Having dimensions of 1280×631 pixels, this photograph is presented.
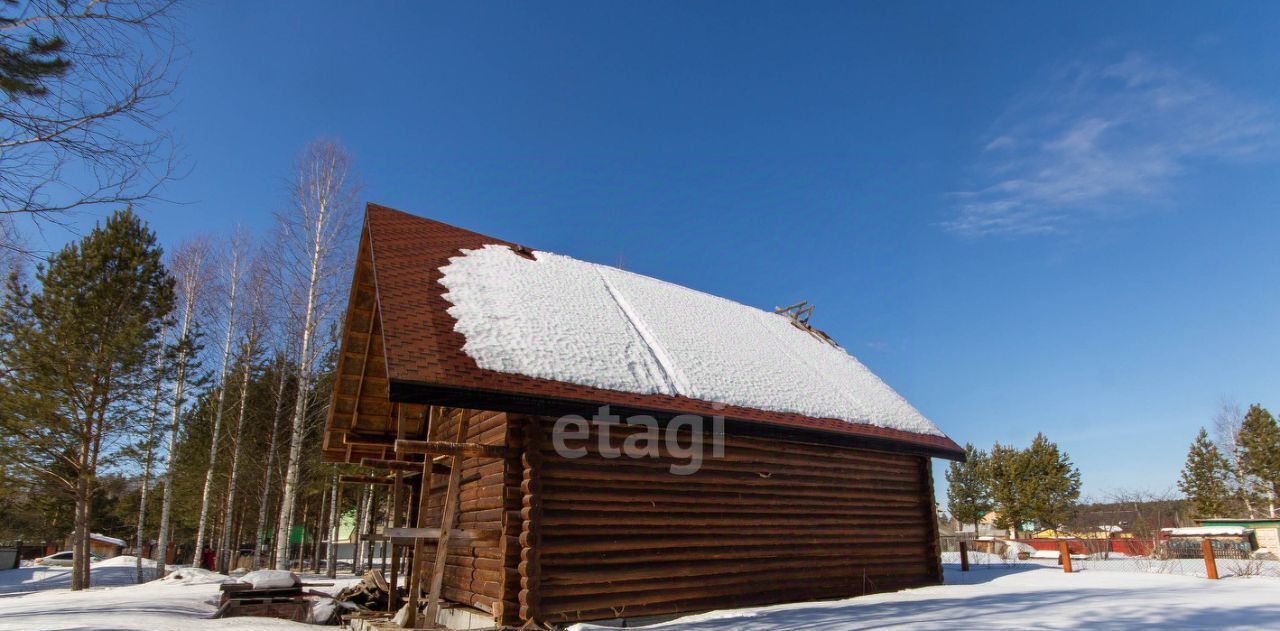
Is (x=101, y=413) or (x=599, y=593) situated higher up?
(x=101, y=413)

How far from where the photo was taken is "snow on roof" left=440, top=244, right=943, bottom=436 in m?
10.2

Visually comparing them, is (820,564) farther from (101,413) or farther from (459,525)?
(101,413)

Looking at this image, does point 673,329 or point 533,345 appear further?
point 673,329

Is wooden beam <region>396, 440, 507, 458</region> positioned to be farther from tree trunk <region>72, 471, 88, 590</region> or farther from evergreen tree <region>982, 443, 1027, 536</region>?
evergreen tree <region>982, 443, 1027, 536</region>

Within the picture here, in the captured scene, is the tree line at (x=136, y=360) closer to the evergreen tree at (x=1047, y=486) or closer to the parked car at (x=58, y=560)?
the parked car at (x=58, y=560)

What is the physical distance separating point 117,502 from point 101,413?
107 feet

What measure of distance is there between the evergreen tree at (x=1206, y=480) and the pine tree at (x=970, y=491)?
11.3 meters

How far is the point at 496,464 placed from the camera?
10.1 m

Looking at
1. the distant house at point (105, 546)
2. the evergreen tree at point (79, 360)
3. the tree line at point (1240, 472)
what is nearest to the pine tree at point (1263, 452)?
the tree line at point (1240, 472)

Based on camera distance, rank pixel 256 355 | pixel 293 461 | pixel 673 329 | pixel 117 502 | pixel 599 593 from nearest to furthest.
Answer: pixel 599 593 → pixel 673 329 → pixel 293 461 → pixel 256 355 → pixel 117 502

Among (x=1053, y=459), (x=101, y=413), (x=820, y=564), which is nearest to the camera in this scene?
(x=820, y=564)

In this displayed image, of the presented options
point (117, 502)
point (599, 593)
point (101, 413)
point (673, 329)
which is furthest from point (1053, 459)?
point (117, 502)

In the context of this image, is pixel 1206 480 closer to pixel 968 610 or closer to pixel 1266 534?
pixel 1266 534

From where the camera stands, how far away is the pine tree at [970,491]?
47.0 metres
